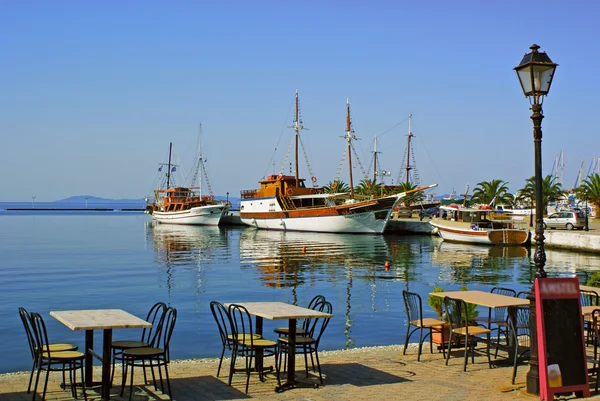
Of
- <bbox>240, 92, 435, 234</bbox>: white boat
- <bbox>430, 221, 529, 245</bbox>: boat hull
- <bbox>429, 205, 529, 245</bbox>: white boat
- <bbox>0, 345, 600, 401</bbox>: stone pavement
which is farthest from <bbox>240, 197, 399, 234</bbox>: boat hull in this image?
<bbox>0, 345, 600, 401</bbox>: stone pavement

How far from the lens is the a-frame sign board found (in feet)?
24.7

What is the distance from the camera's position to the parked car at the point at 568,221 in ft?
182

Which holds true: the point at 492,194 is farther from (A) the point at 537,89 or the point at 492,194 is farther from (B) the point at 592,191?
(A) the point at 537,89

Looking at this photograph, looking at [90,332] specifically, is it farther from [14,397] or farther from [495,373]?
[495,373]

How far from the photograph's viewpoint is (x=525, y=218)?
76.7 meters

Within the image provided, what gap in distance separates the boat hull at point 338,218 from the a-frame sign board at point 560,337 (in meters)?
64.7

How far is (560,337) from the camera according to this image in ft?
25.1

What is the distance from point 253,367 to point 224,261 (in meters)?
32.3

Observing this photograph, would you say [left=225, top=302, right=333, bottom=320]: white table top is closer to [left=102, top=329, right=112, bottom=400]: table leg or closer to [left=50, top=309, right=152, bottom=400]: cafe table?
[left=50, top=309, right=152, bottom=400]: cafe table

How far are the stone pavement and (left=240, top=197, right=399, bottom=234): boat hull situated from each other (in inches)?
2473

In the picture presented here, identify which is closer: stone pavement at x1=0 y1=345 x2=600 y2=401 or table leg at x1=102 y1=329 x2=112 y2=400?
table leg at x1=102 y1=329 x2=112 y2=400

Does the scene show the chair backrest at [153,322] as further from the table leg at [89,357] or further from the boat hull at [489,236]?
the boat hull at [489,236]

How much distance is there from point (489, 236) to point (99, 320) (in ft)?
160

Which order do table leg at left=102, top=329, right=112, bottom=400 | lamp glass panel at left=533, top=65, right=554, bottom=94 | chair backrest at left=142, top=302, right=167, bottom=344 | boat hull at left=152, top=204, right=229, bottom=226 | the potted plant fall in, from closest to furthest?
1. table leg at left=102, top=329, right=112, bottom=400
2. chair backrest at left=142, top=302, right=167, bottom=344
3. lamp glass panel at left=533, top=65, right=554, bottom=94
4. the potted plant
5. boat hull at left=152, top=204, right=229, bottom=226
